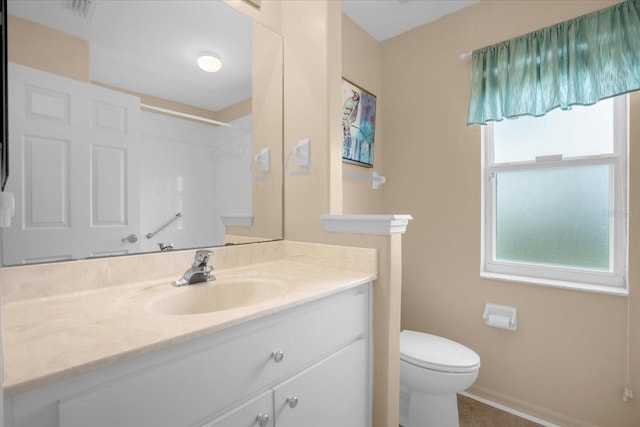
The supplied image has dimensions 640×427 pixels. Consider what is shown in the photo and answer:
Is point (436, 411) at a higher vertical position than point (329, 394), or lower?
lower

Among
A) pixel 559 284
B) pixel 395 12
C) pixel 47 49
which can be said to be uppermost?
pixel 395 12

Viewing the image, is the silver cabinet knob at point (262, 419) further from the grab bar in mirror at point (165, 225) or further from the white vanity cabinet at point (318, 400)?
the grab bar in mirror at point (165, 225)

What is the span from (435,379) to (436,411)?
0.20 metres

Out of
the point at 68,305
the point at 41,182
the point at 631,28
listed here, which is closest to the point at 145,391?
the point at 68,305

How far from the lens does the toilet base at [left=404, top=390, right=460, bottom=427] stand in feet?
4.98

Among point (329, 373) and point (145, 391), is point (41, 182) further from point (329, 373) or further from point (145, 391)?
point (329, 373)

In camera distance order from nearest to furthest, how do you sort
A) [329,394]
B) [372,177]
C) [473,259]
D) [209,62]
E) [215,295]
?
[329,394] → [215,295] → [209,62] → [473,259] → [372,177]

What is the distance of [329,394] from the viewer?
3.34ft

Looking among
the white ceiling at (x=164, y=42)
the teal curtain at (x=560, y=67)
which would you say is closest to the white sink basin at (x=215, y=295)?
the white ceiling at (x=164, y=42)

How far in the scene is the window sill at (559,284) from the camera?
155cm

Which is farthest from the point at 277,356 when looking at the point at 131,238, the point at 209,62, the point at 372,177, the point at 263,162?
the point at 372,177

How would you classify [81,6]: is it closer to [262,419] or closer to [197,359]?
[197,359]

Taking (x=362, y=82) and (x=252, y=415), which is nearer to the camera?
(x=252, y=415)

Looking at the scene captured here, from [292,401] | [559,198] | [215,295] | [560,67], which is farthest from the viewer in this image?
[559,198]
